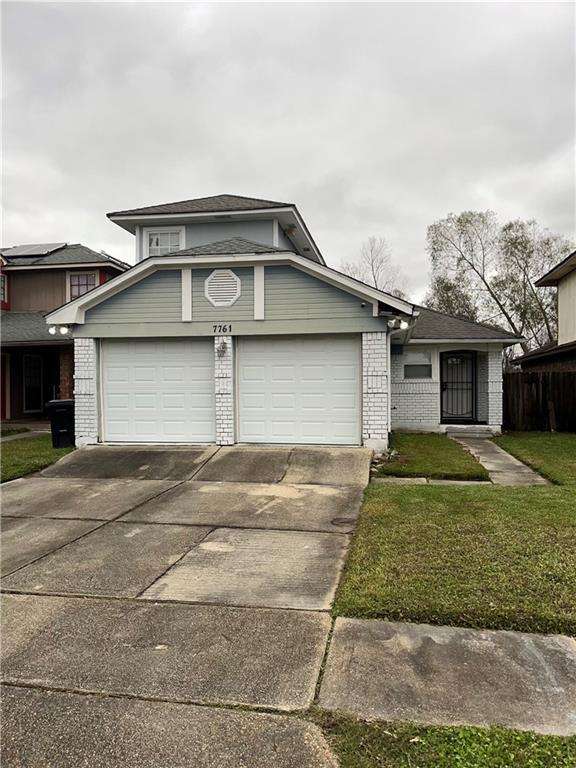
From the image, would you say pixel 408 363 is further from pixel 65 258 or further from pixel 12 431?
pixel 65 258

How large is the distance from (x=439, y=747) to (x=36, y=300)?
20.2m

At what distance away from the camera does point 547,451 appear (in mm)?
11594

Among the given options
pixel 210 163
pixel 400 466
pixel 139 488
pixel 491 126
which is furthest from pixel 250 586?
pixel 210 163

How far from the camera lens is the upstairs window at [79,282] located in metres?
18.9

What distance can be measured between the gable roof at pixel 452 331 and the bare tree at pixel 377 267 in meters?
20.2

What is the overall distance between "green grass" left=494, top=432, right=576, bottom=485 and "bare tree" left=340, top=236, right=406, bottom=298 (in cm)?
2269

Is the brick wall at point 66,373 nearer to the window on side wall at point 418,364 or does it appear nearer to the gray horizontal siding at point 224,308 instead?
the gray horizontal siding at point 224,308

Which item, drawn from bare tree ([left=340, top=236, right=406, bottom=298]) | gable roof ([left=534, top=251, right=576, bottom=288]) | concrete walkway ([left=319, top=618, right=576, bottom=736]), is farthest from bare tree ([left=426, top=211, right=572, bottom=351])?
concrete walkway ([left=319, top=618, right=576, bottom=736])

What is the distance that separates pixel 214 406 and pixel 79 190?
11.2 meters

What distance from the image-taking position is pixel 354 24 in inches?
358

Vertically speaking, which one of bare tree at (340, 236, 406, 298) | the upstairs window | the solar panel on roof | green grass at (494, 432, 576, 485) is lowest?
green grass at (494, 432, 576, 485)

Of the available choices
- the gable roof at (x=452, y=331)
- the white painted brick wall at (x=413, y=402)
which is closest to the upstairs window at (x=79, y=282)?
the white painted brick wall at (x=413, y=402)

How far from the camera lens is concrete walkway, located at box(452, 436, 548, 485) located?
8742 millimetres

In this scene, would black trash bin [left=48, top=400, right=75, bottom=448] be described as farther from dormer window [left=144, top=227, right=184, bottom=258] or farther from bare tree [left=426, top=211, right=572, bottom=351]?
bare tree [left=426, top=211, right=572, bottom=351]
